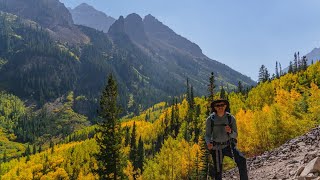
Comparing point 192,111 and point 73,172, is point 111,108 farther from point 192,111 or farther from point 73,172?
point 73,172

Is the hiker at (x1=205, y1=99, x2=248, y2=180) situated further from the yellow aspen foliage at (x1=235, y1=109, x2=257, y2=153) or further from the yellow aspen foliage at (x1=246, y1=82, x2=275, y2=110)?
the yellow aspen foliage at (x1=246, y1=82, x2=275, y2=110)

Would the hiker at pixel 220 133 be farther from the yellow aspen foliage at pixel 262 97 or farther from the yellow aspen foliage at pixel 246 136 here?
the yellow aspen foliage at pixel 262 97

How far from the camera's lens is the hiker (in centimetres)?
1213

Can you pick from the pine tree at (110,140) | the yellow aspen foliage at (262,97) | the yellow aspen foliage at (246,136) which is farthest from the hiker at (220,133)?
the yellow aspen foliage at (262,97)

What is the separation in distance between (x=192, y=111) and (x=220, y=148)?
444ft

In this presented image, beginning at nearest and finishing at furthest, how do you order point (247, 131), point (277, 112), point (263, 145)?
point (277, 112), point (263, 145), point (247, 131)

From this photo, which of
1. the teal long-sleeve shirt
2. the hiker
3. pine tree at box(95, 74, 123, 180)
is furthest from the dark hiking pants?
pine tree at box(95, 74, 123, 180)

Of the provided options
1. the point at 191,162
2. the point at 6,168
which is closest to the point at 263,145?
the point at 191,162

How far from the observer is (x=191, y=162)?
91.2 meters

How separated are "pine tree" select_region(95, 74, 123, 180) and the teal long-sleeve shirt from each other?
2936 centimetres

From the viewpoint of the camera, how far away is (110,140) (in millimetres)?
40969

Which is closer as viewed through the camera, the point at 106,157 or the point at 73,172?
the point at 106,157

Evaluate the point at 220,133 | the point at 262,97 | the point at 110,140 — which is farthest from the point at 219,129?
the point at 262,97

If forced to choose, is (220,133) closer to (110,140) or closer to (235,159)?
(235,159)
